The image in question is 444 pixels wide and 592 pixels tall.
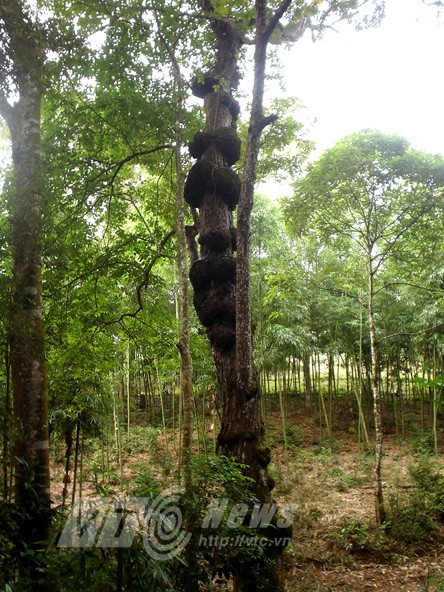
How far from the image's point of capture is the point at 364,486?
9648mm

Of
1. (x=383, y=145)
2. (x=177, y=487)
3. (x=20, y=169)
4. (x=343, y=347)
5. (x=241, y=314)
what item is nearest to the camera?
(x=177, y=487)

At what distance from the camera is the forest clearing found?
2701mm

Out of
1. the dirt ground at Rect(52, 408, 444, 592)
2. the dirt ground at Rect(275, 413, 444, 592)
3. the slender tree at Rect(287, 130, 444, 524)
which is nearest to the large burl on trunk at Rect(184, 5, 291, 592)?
the dirt ground at Rect(52, 408, 444, 592)

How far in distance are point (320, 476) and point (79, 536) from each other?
32.0 ft

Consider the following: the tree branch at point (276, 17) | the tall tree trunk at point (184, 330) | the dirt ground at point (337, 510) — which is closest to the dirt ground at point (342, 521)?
the dirt ground at point (337, 510)

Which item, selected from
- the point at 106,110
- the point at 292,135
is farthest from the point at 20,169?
the point at 292,135

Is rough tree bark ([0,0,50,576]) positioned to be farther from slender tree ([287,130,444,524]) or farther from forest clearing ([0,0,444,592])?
slender tree ([287,130,444,524])

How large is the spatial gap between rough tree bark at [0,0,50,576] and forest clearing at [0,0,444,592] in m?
0.02

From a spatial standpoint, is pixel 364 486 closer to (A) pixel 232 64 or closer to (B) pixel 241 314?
(B) pixel 241 314

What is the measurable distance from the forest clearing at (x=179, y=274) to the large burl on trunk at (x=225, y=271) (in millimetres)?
23

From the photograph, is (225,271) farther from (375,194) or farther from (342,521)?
(342,521)

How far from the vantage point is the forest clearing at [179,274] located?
2701mm

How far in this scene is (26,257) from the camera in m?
3.77

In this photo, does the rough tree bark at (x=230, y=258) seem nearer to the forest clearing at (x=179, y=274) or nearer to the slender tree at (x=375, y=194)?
the forest clearing at (x=179, y=274)
